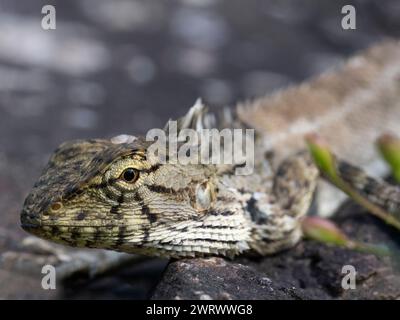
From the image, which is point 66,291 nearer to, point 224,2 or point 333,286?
point 333,286

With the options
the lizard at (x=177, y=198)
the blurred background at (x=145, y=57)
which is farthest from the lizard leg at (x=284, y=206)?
the blurred background at (x=145, y=57)

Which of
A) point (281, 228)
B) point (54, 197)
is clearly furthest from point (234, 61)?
point (54, 197)

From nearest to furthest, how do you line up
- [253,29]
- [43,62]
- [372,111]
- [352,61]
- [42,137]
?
[372,111], [352,61], [42,137], [43,62], [253,29]

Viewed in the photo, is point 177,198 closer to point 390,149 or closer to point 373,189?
point 390,149

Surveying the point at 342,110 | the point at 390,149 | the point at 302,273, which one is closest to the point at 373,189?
the point at 302,273

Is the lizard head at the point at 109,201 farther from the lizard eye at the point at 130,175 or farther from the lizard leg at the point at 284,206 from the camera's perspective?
the lizard leg at the point at 284,206

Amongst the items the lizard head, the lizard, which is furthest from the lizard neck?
the lizard head

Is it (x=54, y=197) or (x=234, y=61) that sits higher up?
(x=234, y=61)
